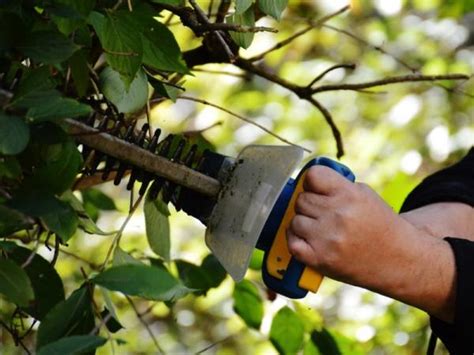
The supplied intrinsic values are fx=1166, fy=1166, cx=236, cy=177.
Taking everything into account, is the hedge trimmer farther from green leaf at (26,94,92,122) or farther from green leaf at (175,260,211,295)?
green leaf at (175,260,211,295)

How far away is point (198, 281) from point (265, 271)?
38 centimetres

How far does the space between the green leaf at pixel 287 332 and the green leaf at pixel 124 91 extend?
1.63 feet

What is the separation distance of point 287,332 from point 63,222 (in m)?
0.66

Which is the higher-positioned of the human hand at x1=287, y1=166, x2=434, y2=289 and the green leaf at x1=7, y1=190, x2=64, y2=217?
the green leaf at x1=7, y1=190, x2=64, y2=217

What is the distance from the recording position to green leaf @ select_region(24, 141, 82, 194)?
93 centimetres

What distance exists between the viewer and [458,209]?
1534 mm

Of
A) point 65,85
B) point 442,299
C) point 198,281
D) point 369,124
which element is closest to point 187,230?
point 369,124

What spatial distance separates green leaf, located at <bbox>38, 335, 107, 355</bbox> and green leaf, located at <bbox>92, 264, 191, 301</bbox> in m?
0.04

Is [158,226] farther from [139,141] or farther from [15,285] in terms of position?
[15,285]

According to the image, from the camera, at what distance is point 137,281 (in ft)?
3.07

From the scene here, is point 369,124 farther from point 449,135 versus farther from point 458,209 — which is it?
point 458,209

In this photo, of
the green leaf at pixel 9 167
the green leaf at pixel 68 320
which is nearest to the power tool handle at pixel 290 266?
the green leaf at pixel 68 320

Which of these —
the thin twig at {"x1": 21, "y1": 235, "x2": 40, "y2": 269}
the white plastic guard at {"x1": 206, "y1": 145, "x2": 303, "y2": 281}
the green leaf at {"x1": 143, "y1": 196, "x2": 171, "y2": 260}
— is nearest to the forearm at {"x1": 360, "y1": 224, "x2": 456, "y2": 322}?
the white plastic guard at {"x1": 206, "y1": 145, "x2": 303, "y2": 281}

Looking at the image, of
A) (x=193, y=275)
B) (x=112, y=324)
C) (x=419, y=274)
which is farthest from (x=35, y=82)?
(x=193, y=275)
